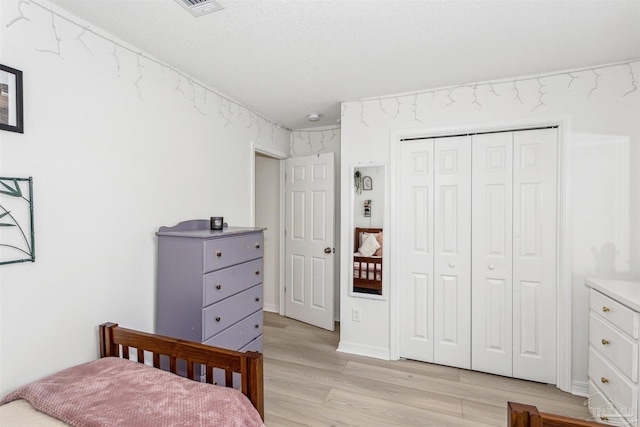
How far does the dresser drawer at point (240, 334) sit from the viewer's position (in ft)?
6.89

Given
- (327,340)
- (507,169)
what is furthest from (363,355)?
(507,169)

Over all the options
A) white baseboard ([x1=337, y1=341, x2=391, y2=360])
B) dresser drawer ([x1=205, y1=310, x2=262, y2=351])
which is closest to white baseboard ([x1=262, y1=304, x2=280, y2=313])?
white baseboard ([x1=337, y1=341, x2=391, y2=360])

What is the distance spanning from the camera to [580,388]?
2.40 metres

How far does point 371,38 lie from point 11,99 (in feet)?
6.34

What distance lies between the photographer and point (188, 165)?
2541 mm

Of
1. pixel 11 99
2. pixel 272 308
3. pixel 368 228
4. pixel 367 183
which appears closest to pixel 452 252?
pixel 368 228

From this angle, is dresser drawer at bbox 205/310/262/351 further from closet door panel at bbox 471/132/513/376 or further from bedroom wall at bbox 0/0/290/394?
closet door panel at bbox 471/132/513/376

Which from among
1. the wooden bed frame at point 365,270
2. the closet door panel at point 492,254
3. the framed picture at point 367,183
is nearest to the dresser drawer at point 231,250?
the wooden bed frame at point 365,270

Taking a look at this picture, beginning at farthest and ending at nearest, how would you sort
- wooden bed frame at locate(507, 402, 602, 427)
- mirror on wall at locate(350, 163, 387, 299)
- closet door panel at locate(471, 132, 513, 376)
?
mirror on wall at locate(350, 163, 387, 299) < closet door panel at locate(471, 132, 513, 376) < wooden bed frame at locate(507, 402, 602, 427)

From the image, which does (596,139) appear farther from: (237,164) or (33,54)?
(33,54)

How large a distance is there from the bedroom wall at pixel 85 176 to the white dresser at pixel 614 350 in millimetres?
2943

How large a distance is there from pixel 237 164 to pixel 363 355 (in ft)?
7.42

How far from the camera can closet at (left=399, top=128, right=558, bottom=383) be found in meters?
2.55

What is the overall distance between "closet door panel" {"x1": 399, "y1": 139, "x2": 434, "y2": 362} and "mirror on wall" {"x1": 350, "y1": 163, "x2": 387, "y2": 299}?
0.64 feet
